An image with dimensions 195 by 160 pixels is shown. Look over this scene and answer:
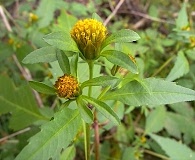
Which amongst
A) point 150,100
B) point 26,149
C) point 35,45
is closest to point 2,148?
point 35,45

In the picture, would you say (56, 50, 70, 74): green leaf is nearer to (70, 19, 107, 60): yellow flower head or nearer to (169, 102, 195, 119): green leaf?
(70, 19, 107, 60): yellow flower head

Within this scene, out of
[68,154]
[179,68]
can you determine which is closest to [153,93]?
[68,154]

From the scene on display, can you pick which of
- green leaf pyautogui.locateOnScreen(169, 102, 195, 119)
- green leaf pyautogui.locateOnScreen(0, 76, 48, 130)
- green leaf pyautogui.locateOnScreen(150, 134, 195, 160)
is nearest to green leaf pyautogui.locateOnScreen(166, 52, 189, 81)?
green leaf pyautogui.locateOnScreen(150, 134, 195, 160)

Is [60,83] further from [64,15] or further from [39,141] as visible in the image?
[64,15]

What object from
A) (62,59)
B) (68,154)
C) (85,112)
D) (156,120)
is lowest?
(156,120)

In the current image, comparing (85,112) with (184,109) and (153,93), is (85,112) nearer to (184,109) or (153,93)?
(153,93)

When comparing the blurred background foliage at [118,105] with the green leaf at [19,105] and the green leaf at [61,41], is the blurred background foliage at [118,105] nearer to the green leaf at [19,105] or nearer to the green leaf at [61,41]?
the green leaf at [19,105]
